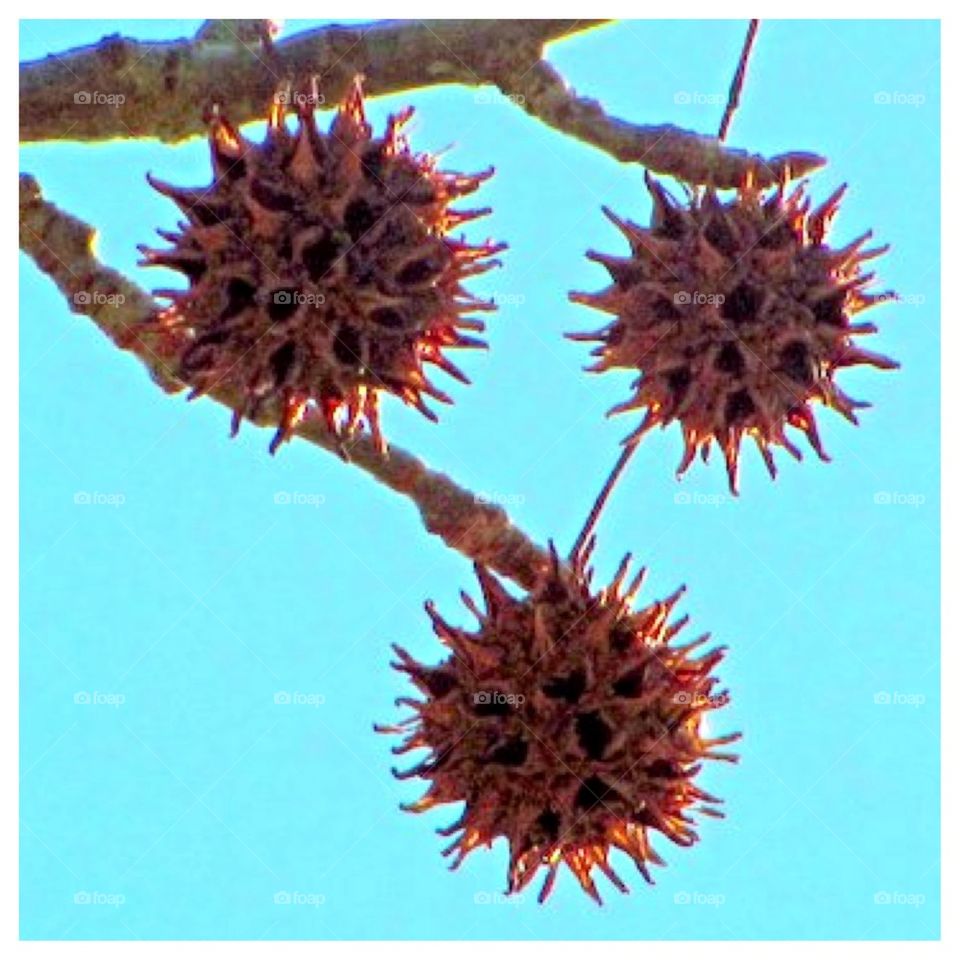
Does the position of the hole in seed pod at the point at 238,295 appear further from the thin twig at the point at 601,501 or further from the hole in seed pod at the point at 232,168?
the thin twig at the point at 601,501

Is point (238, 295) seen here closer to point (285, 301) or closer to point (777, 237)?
point (285, 301)

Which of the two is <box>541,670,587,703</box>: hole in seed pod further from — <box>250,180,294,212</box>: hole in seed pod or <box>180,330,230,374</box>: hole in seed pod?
<box>250,180,294,212</box>: hole in seed pod

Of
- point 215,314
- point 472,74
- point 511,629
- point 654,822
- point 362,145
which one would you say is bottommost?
point 654,822

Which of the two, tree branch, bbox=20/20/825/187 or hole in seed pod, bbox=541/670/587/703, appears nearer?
hole in seed pod, bbox=541/670/587/703

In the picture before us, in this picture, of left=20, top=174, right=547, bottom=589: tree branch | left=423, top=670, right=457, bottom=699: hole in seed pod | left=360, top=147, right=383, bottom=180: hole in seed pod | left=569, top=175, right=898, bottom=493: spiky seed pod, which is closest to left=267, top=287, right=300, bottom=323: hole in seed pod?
left=360, top=147, right=383, bottom=180: hole in seed pod
